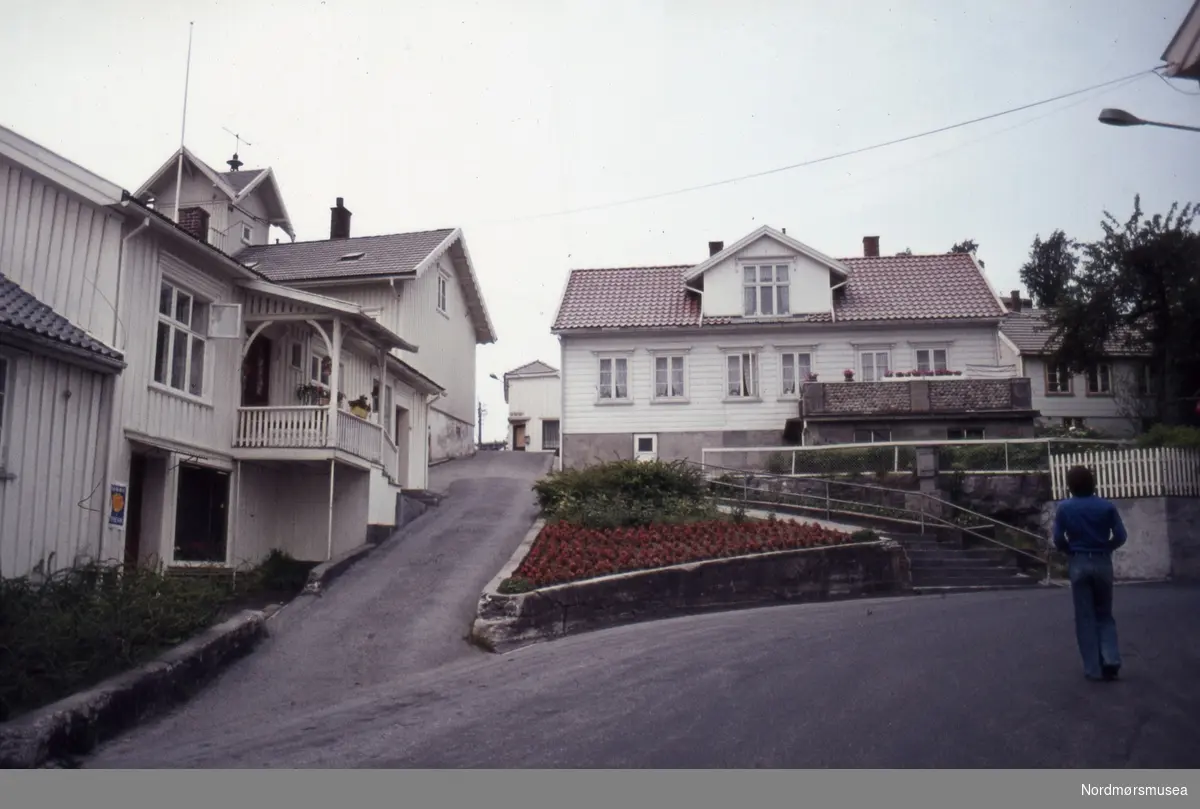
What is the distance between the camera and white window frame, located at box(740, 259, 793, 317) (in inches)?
1395

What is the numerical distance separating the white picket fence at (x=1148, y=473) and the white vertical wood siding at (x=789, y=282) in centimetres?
1314

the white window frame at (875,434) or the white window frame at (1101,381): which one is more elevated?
the white window frame at (1101,381)

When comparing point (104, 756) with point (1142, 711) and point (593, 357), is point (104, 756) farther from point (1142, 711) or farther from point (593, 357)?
point (593, 357)

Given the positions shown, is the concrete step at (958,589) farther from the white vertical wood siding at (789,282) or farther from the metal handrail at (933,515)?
the white vertical wood siding at (789,282)

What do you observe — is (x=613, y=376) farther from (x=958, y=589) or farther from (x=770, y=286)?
(x=958, y=589)

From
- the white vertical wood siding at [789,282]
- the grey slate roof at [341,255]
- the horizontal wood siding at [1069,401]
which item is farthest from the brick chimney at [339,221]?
the horizontal wood siding at [1069,401]

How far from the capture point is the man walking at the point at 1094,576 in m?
9.03

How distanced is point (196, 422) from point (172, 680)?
28.8ft

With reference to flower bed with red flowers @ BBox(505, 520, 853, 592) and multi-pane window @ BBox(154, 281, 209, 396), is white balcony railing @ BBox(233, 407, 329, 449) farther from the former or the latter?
flower bed with red flowers @ BBox(505, 520, 853, 592)

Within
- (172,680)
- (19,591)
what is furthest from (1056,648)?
(19,591)

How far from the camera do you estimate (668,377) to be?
3509 cm


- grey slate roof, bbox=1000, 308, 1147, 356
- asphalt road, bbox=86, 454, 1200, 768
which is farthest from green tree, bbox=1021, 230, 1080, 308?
asphalt road, bbox=86, 454, 1200, 768

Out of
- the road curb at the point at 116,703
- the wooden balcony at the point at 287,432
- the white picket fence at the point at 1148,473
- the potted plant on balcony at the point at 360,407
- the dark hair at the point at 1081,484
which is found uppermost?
the potted plant on balcony at the point at 360,407

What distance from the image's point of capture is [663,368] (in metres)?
35.2
